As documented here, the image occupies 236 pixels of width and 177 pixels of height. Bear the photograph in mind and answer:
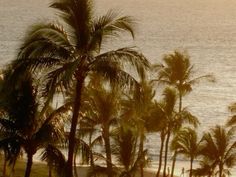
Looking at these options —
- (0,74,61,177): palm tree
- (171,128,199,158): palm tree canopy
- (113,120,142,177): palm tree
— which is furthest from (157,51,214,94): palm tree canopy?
(0,74,61,177): palm tree

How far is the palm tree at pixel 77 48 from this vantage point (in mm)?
15617

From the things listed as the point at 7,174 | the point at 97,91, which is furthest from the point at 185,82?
the point at 97,91

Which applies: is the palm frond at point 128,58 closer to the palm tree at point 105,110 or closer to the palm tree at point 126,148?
the palm tree at point 105,110

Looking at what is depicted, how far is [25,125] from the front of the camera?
56.5 ft

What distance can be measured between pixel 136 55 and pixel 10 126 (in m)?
4.29

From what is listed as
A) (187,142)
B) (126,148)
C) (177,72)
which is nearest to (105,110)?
(126,148)

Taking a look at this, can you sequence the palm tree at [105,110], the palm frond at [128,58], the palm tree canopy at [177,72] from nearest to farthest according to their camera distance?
the palm frond at [128,58] → the palm tree at [105,110] → the palm tree canopy at [177,72]

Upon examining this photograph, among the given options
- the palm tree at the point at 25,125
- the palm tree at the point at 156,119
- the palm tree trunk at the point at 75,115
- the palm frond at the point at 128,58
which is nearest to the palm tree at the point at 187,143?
the palm tree at the point at 156,119

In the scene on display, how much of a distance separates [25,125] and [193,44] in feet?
379

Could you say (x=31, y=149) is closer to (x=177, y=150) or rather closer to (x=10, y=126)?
(x=10, y=126)

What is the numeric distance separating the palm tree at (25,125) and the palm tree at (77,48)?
1197mm

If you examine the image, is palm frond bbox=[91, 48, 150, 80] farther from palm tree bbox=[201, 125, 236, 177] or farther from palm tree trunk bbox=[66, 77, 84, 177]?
palm tree bbox=[201, 125, 236, 177]

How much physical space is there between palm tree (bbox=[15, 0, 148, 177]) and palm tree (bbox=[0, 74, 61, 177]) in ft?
3.93

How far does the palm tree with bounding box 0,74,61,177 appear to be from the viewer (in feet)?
55.6
